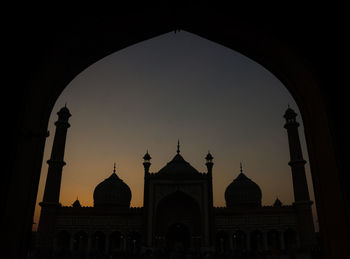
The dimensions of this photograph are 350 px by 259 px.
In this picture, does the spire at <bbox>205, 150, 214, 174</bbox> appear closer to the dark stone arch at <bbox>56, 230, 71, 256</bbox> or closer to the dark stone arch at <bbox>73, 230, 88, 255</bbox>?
the dark stone arch at <bbox>73, 230, 88, 255</bbox>

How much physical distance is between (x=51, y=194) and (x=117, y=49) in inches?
870

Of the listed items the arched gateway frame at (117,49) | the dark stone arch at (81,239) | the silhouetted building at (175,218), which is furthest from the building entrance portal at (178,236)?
the arched gateway frame at (117,49)

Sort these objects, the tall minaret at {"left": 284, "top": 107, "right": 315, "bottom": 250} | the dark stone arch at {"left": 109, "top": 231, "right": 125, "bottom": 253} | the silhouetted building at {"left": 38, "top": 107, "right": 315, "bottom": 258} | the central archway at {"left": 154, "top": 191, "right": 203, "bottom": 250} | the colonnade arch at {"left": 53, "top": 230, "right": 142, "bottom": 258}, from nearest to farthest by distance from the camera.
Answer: the tall minaret at {"left": 284, "top": 107, "right": 315, "bottom": 250} → the silhouetted building at {"left": 38, "top": 107, "right": 315, "bottom": 258} → the colonnade arch at {"left": 53, "top": 230, "right": 142, "bottom": 258} → the central archway at {"left": 154, "top": 191, "right": 203, "bottom": 250} → the dark stone arch at {"left": 109, "top": 231, "right": 125, "bottom": 253}

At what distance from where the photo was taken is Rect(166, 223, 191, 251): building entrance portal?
28062 millimetres

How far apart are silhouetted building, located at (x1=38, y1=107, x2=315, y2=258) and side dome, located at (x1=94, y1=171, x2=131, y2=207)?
3.57 m

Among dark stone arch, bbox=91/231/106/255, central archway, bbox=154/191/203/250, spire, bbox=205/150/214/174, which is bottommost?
dark stone arch, bbox=91/231/106/255

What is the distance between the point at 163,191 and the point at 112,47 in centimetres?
2231

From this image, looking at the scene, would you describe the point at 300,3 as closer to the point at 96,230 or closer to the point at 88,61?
the point at 88,61

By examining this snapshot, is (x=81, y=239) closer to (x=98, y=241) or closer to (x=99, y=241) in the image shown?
(x=98, y=241)

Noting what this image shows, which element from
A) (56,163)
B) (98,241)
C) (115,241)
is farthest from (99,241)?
(56,163)

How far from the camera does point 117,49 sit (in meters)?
5.98

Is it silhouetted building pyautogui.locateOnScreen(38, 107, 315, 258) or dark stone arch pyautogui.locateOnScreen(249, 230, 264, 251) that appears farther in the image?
dark stone arch pyautogui.locateOnScreen(249, 230, 264, 251)

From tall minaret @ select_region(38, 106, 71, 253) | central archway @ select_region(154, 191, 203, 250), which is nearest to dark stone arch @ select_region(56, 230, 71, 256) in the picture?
tall minaret @ select_region(38, 106, 71, 253)

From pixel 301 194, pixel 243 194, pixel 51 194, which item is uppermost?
pixel 243 194
